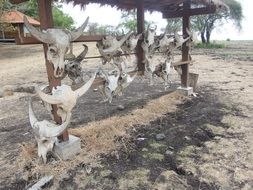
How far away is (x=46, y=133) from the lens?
3484mm

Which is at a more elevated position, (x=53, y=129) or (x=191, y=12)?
(x=191, y=12)

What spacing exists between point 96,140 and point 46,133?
0.98 meters

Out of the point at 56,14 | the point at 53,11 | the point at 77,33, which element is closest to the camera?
→ the point at 77,33

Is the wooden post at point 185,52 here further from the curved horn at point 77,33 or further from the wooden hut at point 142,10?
the curved horn at point 77,33

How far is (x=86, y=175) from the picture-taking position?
3.46 meters

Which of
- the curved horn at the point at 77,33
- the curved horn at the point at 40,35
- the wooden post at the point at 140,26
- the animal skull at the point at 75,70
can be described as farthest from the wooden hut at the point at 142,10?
the animal skull at the point at 75,70

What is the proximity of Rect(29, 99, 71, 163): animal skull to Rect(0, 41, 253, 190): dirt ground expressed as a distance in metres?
0.22

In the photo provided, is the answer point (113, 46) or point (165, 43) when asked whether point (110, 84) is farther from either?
point (165, 43)

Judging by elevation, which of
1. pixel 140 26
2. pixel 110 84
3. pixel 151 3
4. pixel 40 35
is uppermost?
pixel 151 3

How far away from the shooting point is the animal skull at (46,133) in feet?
11.4

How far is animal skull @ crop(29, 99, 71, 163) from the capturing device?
3.47 m

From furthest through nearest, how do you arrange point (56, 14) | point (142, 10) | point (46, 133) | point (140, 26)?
point (56, 14)
point (142, 10)
point (140, 26)
point (46, 133)

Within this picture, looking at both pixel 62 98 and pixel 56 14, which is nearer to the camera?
pixel 62 98

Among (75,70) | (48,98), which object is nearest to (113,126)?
(75,70)
